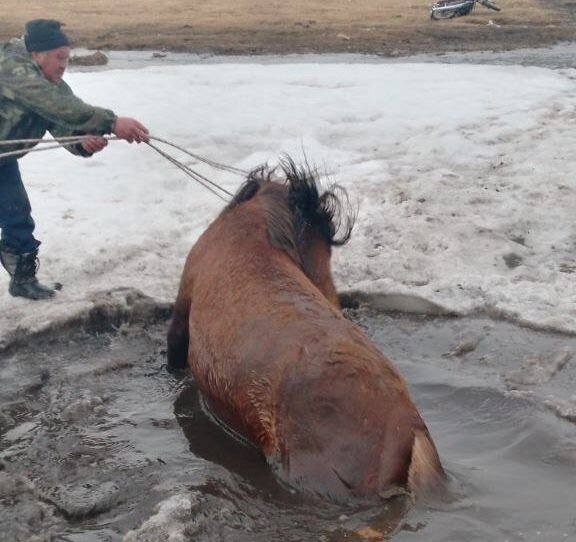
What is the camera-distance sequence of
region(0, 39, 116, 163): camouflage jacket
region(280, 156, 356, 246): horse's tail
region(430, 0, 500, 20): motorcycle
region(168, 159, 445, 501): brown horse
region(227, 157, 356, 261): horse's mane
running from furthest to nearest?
region(430, 0, 500, 20): motorcycle < region(0, 39, 116, 163): camouflage jacket < region(280, 156, 356, 246): horse's tail < region(227, 157, 356, 261): horse's mane < region(168, 159, 445, 501): brown horse

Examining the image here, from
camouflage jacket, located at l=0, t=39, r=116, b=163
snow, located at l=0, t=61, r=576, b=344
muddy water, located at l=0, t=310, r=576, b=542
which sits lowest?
muddy water, located at l=0, t=310, r=576, b=542

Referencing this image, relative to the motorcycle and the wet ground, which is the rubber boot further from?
the motorcycle

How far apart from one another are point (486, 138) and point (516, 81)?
3.42 m

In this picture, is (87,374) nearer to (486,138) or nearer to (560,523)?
(560,523)

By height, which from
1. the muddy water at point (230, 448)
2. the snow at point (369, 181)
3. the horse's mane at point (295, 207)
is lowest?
the muddy water at point (230, 448)

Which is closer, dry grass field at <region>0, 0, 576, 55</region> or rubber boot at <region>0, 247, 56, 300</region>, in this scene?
rubber boot at <region>0, 247, 56, 300</region>

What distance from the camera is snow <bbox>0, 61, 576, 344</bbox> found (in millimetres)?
6324

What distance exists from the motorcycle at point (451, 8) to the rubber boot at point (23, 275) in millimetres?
16405

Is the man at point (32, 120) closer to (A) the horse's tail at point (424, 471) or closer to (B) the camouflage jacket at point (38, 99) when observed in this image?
(B) the camouflage jacket at point (38, 99)

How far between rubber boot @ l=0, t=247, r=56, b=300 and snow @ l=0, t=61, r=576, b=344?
84mm

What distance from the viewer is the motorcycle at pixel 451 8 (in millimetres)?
20844

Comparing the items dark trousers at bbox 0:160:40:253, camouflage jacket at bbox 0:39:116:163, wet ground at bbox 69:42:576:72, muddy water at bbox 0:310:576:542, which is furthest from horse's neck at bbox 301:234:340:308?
wet ground at bbox 69:42:576:72

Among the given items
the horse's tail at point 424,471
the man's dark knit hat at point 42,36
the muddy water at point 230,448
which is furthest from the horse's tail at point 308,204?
the man's dark knit hat at point 42,36

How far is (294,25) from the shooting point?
20172 millimetres
